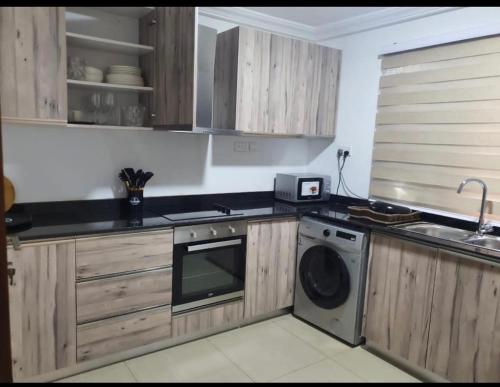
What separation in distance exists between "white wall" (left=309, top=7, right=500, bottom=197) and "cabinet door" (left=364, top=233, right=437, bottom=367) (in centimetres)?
83

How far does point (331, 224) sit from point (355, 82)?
125 cm

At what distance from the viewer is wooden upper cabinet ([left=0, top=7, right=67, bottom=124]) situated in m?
1.95

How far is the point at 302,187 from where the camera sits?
10.7ft

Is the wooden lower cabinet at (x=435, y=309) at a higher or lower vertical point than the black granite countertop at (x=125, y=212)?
lower

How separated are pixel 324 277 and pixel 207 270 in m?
0.86

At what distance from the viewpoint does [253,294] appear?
2.87 m

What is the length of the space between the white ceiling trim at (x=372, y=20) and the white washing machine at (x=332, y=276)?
1.57 m

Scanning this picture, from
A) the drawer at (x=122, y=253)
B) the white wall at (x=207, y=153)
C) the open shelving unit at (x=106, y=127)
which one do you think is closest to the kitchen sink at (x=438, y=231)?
the white wall at (x=207, y=153)

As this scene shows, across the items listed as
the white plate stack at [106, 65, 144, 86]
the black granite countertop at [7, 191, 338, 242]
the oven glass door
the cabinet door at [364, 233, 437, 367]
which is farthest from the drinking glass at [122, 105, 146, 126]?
the cabinet door at [364, 233, 437, 367]

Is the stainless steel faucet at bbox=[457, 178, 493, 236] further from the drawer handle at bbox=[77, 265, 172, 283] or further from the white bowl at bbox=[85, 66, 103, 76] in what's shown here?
the white bowl at bbox=[85, 66, 103, 76]

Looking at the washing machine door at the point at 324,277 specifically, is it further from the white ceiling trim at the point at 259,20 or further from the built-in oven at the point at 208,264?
the white ceiling trim at the point at 259,20

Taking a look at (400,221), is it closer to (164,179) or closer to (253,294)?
(253,294)

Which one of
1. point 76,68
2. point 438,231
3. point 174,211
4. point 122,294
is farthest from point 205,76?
point 438,231

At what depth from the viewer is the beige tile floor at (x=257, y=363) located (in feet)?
7.51
